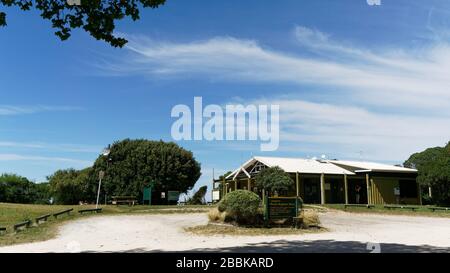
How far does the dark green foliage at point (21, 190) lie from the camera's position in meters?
57.2

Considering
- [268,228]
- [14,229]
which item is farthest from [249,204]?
[14,229]

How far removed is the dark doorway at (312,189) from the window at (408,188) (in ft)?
26.5

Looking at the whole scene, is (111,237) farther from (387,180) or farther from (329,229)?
(387,180)

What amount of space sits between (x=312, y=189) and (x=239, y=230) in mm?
27147

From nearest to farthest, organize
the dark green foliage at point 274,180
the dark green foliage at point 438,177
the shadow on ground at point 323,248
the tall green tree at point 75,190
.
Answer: the shadow on ground at point 323,248, the dark green foliage at point 438,177, the dark green foliage at point 274,180, the tall green tree at point 75,190

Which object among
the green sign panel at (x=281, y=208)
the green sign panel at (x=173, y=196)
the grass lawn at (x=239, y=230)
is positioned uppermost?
the green sign panel at (x=173, y=196)

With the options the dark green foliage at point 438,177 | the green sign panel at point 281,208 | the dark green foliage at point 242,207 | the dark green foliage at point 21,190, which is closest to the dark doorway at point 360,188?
the dark green foliage at point 438,177

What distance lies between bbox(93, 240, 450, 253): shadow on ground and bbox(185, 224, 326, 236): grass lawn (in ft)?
9.55

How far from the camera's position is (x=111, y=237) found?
13.6 meters

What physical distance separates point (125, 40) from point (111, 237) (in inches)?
248

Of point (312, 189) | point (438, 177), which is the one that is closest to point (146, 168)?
point (312, 189)

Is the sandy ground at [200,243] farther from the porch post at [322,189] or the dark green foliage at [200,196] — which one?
the dark green foliage at [200,196]

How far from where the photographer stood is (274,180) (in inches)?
1421

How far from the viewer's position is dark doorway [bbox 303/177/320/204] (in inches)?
1615
